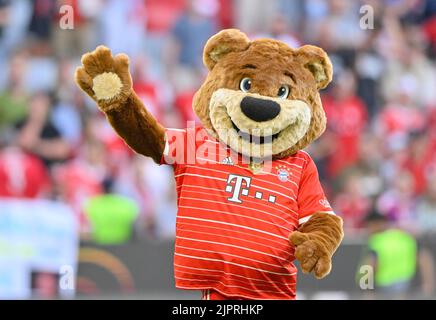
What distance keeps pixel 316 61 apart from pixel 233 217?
0.77m

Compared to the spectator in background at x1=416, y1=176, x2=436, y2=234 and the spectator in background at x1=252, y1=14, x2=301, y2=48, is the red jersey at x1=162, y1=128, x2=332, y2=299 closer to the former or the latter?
the spectator in background at x1=416, y1=176, x2=436, y2=234

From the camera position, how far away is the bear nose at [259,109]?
421 cm

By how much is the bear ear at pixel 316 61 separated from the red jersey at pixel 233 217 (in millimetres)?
385

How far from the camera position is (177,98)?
10039mm

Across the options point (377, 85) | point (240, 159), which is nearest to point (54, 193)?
point (377, 85)

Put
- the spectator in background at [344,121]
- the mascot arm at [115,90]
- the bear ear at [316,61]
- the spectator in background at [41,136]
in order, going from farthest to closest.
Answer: the spectator in background at [344,121] < the spectator in background at [41,136] < the bear ear at [316,61] < the mascot arm at [115,90]

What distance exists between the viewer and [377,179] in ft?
33.4

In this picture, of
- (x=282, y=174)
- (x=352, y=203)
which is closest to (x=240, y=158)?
(x=282, y=174)

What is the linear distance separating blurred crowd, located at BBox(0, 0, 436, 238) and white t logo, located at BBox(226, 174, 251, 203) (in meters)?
4.32

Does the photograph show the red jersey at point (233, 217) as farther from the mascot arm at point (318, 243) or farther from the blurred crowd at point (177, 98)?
the blurred crowd at point (177, 98)

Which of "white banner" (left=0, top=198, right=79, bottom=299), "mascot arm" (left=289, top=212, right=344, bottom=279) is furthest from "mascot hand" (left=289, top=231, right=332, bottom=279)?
"white banner" (left=0, top=198, right=79, bottom=299)

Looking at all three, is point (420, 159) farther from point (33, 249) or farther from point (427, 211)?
point (33, 249)

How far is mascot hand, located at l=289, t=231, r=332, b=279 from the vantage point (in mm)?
4062

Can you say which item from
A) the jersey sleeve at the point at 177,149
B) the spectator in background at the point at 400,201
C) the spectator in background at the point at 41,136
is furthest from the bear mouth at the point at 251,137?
the spectator in background at the point at 400,201
